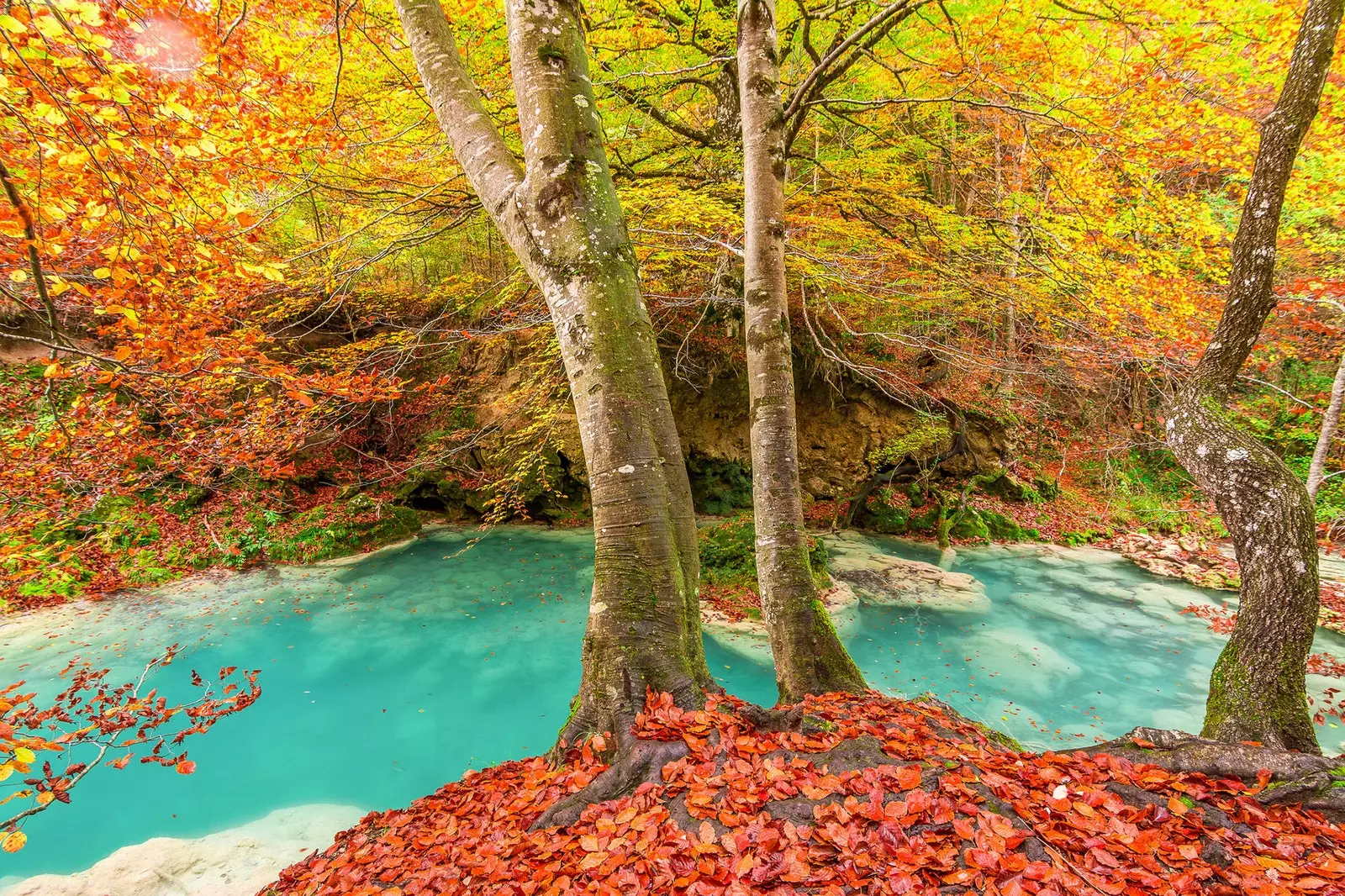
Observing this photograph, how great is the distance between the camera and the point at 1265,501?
2658mm

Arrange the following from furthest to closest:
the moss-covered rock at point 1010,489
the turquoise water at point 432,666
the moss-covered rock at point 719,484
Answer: the moss-covered rock at point 1010,489
the moss-covered rock at point 719,484
the turquoise water at point 432,666

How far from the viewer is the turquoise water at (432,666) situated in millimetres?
5312

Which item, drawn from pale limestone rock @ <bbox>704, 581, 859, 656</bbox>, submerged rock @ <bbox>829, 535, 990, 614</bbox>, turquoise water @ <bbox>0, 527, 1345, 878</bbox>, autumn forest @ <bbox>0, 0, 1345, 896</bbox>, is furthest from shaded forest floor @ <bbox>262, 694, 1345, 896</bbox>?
submerged rock @ <bbox>829, 535, 990, 614</bbox>

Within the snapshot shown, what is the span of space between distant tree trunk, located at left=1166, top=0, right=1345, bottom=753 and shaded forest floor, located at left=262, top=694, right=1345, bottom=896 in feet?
2.38

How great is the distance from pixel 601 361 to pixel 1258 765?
10.9 feet

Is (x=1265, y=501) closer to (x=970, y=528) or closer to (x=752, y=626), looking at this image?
(x=752, y=626)

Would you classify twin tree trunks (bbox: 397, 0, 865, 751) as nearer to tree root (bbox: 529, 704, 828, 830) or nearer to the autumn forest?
the autumn forest

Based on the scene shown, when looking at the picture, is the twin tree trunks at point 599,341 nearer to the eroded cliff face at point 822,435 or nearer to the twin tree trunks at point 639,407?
the twin tree trunks at point 639,407

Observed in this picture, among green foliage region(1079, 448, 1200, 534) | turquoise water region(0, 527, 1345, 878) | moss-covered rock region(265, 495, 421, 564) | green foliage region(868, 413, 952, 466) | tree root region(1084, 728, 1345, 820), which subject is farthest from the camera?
green foliage region(1079, 448, 1200, 534)

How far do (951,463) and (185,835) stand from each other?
43.2 ft

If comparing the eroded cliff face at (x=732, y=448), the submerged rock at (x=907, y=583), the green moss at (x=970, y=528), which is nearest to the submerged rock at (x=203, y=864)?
the eroded cliff face at (x=732, y=448)

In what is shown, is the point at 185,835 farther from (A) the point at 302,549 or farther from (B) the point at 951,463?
(B) the point at 951,463

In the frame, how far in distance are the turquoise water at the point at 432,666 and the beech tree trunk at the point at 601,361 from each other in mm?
4154

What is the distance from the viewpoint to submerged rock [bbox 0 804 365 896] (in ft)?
12.5
